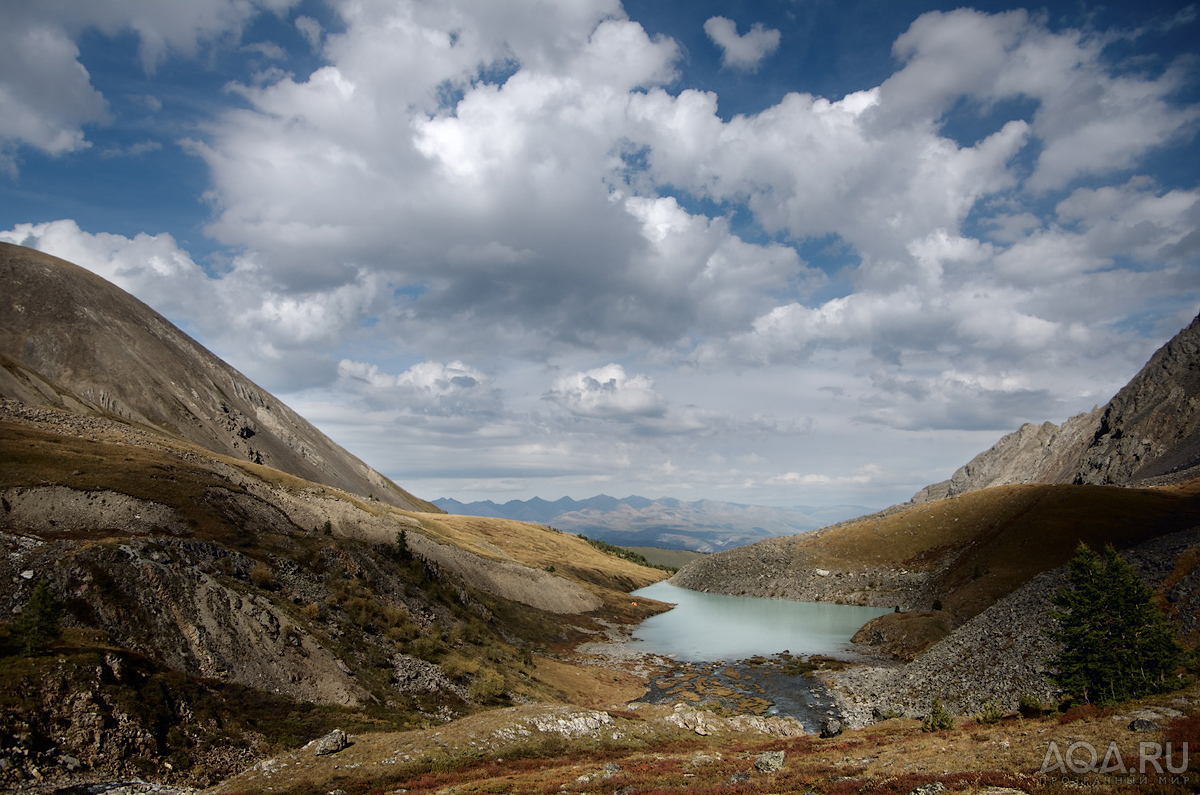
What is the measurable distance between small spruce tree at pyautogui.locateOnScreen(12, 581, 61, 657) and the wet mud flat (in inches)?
1764

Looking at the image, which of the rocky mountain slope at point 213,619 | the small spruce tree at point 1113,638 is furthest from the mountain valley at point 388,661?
the small spruce tree at point 1113,638

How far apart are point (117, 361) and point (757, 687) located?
154599 mm

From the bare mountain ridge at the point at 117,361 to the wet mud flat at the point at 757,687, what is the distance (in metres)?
106

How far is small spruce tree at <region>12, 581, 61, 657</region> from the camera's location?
75.6 feet

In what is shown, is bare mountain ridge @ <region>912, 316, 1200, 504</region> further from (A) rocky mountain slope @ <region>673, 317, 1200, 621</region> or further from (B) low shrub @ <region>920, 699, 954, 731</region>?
(B) low shrub @ <region>920, 699, 954, 731</region>

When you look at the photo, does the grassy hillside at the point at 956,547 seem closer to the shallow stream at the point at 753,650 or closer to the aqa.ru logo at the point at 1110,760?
the shallow stream at the point at 753,650

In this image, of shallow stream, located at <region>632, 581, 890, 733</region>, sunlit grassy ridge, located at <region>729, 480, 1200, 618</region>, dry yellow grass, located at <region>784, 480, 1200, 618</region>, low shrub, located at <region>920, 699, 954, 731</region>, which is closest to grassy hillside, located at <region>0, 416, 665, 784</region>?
shallow stream, located at <region>632, 581, 890, 733</region>

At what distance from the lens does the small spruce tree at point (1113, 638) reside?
2794 cm

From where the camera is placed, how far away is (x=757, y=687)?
59125 mm

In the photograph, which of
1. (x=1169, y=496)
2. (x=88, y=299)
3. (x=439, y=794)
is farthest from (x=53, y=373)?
(x=1169, y=496)

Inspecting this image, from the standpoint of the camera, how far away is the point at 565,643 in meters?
75.2

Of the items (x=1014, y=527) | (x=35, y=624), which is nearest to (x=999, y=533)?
(x=1014, y=527)

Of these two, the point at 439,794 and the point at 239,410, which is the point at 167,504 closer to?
the point at 439,794

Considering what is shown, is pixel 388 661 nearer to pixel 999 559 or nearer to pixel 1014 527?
pixel 999 559
